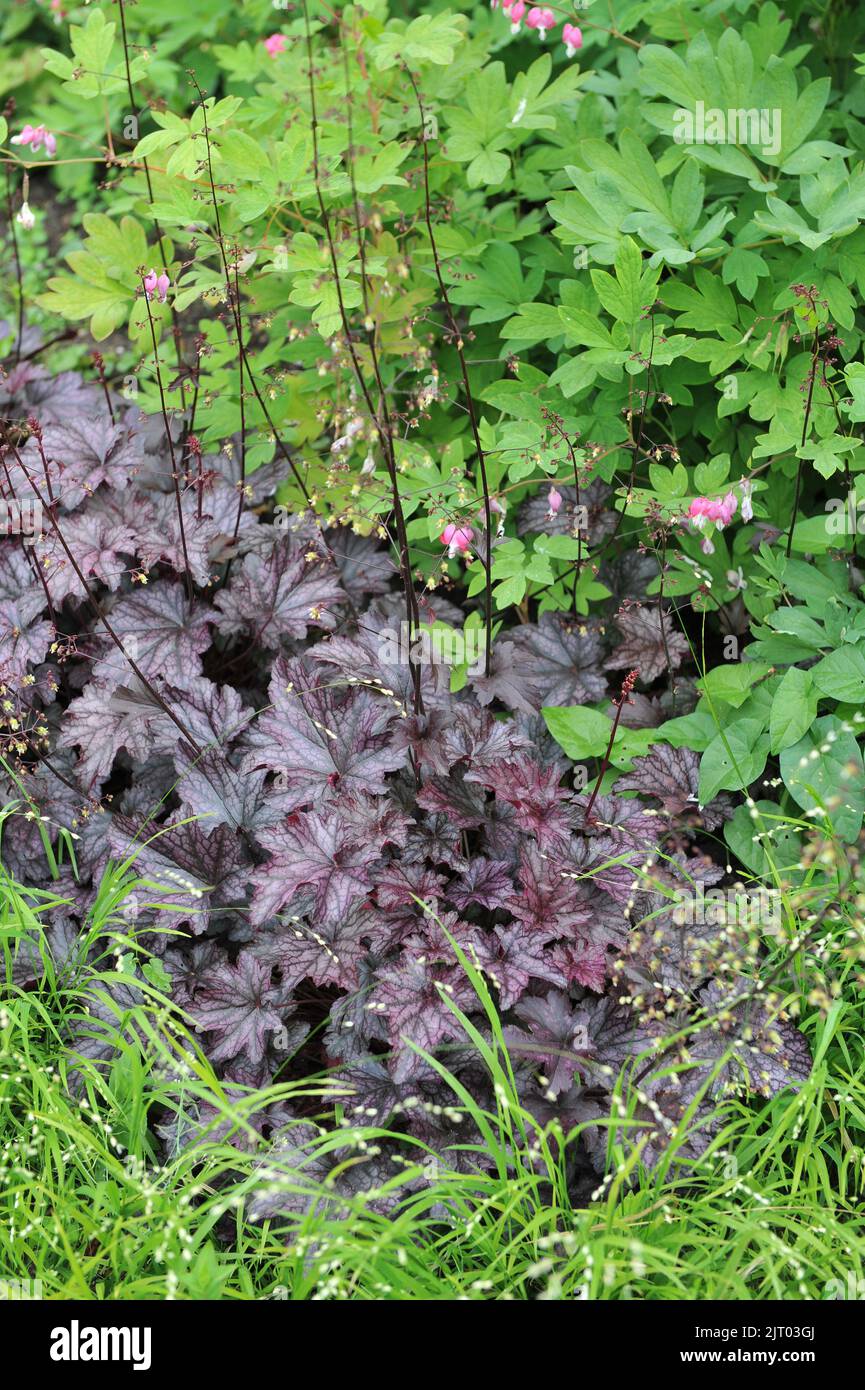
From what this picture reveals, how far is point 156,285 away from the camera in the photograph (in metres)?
2.88

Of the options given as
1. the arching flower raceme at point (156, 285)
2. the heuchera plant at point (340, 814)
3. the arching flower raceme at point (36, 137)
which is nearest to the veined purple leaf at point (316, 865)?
the heuchera plant at point (340, 814)

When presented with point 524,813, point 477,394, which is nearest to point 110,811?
point 524,813

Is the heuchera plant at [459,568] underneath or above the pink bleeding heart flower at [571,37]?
underneath

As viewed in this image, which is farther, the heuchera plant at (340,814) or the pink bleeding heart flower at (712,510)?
the pink bleeding heart flower at (712,510)

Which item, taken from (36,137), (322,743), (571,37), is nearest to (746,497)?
(322,743)

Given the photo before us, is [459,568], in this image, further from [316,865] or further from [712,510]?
[316,865]

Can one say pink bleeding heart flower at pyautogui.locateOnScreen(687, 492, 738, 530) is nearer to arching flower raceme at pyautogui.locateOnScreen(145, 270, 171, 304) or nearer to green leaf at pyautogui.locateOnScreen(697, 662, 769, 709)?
green leaf at pyautogui.locateOnScreen(697, 662, 769, 709)

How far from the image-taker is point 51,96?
5.64 meters

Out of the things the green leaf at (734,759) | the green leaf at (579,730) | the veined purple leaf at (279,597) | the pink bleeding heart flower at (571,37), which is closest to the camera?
the green leaf at (734,759)

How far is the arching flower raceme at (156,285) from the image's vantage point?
2.87 meters

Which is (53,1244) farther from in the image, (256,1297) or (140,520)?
(140,520)

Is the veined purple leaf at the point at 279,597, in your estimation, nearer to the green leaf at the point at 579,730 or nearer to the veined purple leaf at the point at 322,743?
the veined purple leaf at the point at 322,743
